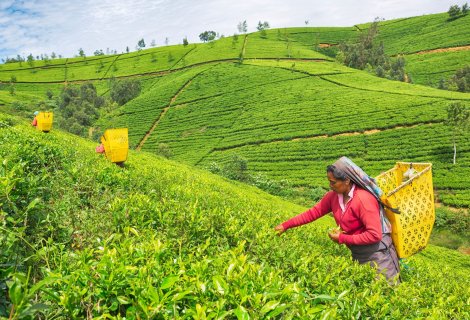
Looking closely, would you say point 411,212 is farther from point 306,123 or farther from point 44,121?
point 306,123

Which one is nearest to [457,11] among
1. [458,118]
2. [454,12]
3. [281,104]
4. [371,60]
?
[454,12]

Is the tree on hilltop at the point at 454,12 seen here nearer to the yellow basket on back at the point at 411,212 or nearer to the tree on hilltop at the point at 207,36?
the tree on hilltop at the point at 207,36

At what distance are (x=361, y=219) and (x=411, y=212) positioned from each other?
0.92 meters

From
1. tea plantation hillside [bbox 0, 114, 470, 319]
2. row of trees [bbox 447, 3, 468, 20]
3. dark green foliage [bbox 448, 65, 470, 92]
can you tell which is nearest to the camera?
tea plantation hillside [bbox 0, 114, 470, 319]

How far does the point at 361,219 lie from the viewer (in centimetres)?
367

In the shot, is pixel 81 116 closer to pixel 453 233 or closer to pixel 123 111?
pixel 123 111

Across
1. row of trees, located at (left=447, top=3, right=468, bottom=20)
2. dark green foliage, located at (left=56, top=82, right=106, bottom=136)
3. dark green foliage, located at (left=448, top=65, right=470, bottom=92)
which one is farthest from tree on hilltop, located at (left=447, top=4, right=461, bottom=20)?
dark green foliage, located at (left=56, top=82, right=106, bottom=136)

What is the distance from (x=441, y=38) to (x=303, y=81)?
171 feet

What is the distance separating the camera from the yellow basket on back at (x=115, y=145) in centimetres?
706

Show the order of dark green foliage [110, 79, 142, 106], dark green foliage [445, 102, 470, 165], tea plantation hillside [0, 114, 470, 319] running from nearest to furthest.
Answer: tea plantation hillside [0, 114, 470, 319] < dark green foliage [445, 102, 470, 165] < dark green foliage [110, 79, 142, 106]

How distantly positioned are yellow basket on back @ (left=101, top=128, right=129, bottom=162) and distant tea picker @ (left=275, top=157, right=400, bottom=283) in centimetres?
464

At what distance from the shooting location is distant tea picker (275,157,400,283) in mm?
3602

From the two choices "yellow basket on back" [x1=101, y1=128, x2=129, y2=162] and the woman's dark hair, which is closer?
the woman's dark hair

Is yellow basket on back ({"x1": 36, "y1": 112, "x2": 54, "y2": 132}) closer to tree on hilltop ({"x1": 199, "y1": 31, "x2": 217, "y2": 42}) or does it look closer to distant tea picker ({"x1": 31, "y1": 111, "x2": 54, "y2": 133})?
distant tea picker ({"x1": 31, "y1": 111, "x2": 54, "y2": 133})
